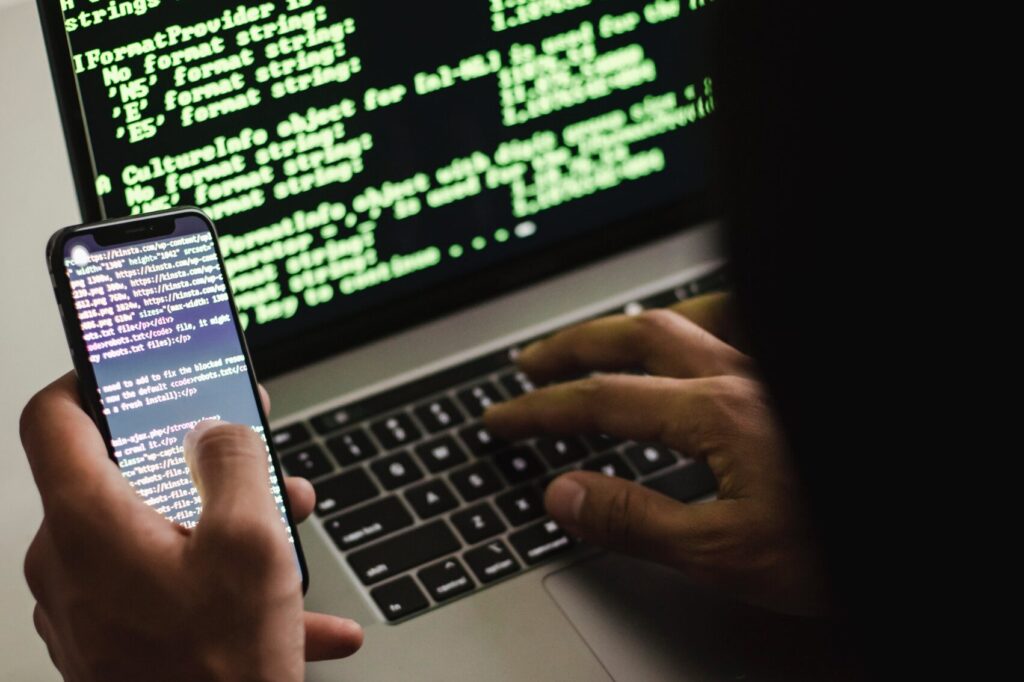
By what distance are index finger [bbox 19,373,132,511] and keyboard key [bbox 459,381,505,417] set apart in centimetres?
31

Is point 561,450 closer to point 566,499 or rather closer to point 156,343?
point 566,499

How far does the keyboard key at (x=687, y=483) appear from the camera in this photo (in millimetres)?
746

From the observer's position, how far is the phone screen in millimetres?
593

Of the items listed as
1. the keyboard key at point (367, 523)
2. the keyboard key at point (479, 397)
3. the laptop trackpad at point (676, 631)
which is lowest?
the laptop trackpad at point (676, 631)

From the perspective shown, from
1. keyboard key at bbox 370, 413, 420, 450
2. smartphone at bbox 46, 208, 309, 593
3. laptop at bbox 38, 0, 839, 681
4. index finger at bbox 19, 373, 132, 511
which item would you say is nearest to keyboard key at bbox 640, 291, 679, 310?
laptop at bbox 38, 0, 839, 681

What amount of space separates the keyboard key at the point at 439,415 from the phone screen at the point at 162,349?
18 cm

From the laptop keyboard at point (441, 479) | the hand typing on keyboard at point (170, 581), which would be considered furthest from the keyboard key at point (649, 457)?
the hand typing on keyboard at point (170, 581)

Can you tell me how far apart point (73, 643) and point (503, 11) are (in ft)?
1.69

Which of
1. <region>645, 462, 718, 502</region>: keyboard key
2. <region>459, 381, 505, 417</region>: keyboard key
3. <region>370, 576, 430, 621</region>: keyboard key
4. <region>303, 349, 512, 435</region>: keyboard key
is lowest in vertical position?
<region>370, 576, 430, 621</region>: keyboard key

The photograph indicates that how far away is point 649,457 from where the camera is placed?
771 millimetres

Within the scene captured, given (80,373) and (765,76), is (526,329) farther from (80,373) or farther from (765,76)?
(765,76)

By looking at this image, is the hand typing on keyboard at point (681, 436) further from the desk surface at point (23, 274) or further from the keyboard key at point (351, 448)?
the desk surface at point (23, 274)

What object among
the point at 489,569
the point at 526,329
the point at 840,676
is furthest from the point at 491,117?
the point at 840,676

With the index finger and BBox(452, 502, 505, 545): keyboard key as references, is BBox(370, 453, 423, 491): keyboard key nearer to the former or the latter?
BBox(452, 502, 505, 545): keyboard key
